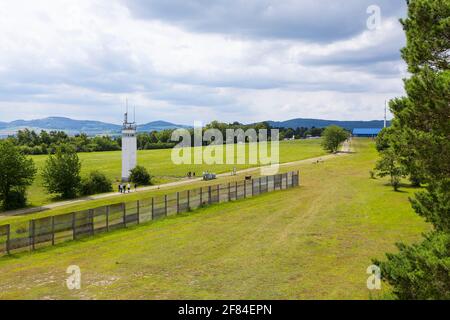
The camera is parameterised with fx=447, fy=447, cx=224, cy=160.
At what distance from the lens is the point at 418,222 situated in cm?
2956

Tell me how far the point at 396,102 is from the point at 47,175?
167ft

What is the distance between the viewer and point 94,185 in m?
59.2

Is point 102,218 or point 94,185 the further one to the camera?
point 94,185

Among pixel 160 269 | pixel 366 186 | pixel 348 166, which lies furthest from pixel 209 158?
pixel 160 269

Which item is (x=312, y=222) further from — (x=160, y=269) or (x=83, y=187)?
(x=83, y=187)

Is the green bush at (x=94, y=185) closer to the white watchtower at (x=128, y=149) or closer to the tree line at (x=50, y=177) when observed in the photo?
the tree line at (x=50, y=177)

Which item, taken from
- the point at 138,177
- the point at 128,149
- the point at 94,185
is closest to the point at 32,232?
the point at 94,185

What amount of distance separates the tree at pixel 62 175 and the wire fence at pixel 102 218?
24932 mm

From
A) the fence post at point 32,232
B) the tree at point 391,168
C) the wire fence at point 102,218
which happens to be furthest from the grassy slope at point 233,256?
the tree at point 391,168

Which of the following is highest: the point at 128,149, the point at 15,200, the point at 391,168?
the point at 128,149

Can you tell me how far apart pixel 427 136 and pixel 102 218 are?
20.8 meters

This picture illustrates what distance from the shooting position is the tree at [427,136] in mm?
11242

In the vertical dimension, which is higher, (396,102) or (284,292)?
(396,102)

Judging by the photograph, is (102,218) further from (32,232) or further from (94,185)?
(94,185)
